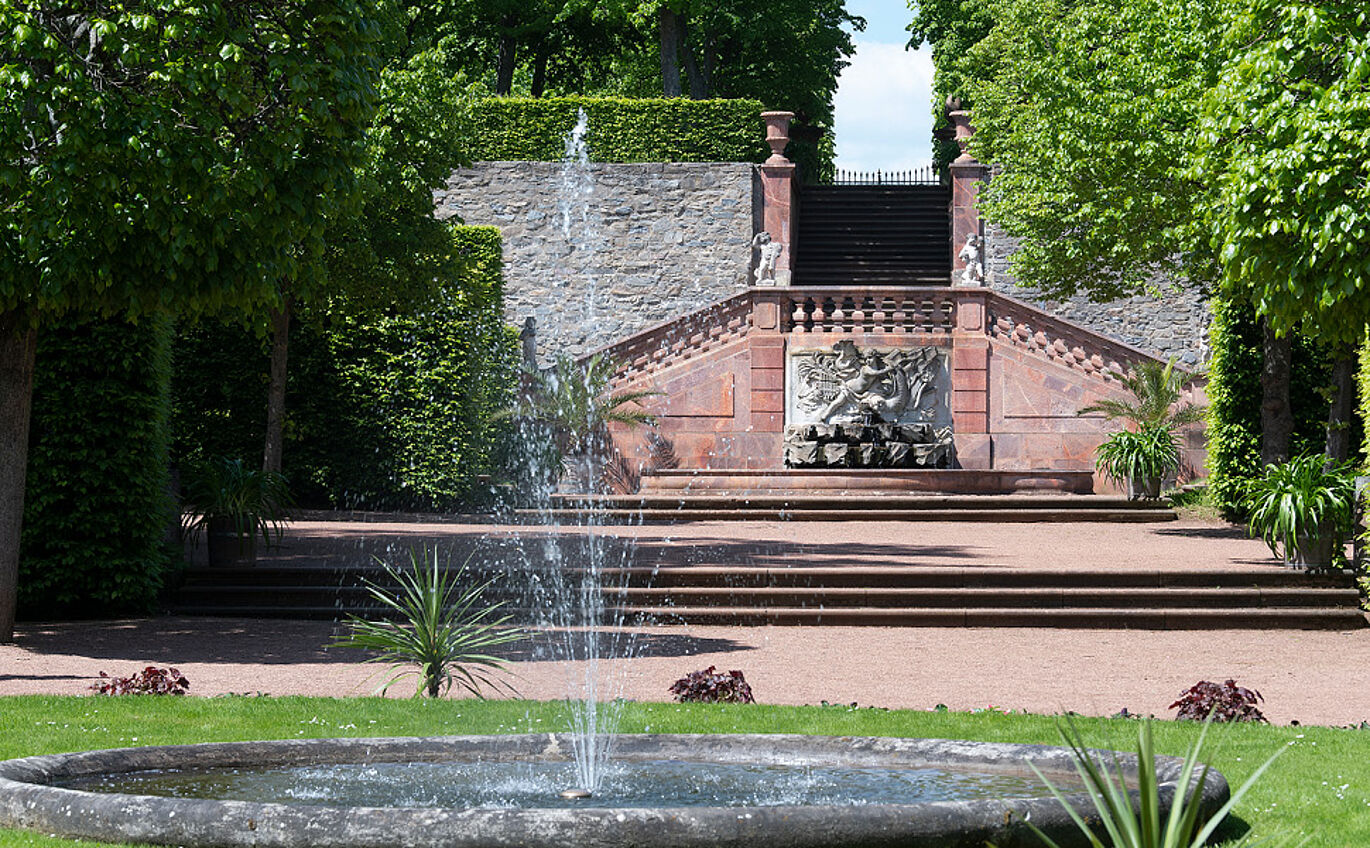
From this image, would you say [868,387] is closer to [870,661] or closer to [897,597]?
[897,597]

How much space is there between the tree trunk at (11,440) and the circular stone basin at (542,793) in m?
6.03

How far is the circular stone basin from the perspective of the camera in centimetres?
511

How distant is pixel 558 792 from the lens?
6.53 metres

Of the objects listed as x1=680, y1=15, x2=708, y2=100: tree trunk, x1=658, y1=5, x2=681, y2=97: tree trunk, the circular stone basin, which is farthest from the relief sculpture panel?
the circular stone basin

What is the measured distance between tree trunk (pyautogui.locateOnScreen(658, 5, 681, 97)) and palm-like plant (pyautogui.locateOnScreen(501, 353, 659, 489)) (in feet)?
41.3

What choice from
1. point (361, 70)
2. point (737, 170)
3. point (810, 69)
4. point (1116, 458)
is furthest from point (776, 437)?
point (810, 69)

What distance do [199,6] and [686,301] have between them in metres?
23.7

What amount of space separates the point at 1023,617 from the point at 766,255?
18598mm

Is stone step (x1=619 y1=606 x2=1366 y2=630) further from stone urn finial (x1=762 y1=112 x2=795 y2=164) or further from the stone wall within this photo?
stone urn finial (x1=762 y1=112 x2=795 y2=164)

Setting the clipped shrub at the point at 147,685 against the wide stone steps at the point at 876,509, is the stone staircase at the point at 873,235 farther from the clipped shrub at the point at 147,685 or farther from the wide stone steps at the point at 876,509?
the clipped shrub at the point at 147,685

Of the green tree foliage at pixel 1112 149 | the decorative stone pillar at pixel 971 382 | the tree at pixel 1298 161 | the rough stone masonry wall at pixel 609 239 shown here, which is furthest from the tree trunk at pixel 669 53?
the tree at pixel 1298 161

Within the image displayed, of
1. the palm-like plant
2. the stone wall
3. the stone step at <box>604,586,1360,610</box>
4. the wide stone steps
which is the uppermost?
the stone wall

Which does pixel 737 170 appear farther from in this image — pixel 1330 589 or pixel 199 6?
pixel 199 6

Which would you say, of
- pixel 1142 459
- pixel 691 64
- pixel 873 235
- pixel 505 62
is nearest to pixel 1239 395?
pixel 1142 459
